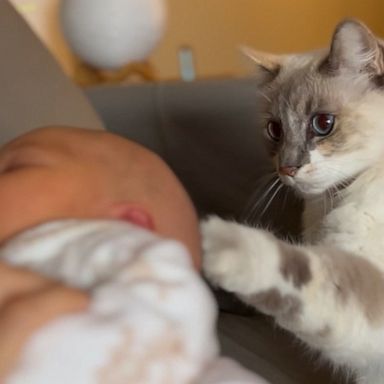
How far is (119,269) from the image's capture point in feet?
1.72

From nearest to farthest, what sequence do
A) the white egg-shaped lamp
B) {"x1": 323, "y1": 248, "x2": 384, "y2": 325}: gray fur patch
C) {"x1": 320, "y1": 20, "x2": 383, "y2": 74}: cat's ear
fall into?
1. {"x1": 323, "y1": 248, "x2": 384, "y2": 325}: gray fur patch
2. {"x1": 320, "y1": 20, "x2": 383, "y2": 74}: cat's ear
3. the white egg-shaped lamp

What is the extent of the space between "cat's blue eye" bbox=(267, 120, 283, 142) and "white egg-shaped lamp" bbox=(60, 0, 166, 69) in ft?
2.36

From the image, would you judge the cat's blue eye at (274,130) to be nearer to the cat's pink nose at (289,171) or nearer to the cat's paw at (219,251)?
the cat's pink nose at (289,171)

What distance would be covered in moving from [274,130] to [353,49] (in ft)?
0.53

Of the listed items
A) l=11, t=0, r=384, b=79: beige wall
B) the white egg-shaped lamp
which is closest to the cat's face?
the white egg-shaped lamp

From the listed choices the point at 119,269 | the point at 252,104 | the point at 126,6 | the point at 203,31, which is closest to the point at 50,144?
the point at 119,269

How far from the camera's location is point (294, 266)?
703 millimetres

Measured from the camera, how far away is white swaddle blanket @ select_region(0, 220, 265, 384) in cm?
48

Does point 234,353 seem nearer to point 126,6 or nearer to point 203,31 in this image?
point 126,6

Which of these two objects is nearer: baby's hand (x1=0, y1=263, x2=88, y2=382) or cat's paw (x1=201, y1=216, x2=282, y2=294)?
baby's hand (x1=0, y1=263, x2=88, y2=382)

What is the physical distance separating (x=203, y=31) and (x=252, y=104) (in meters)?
1.05

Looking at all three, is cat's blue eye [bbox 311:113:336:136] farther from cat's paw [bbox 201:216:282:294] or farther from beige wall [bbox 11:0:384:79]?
beige wall [bbox 11:0:384:79]

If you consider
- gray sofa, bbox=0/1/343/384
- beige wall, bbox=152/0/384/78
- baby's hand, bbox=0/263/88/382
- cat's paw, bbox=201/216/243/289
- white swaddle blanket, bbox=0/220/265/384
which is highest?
baby's hand, bbox=0/263/88/382

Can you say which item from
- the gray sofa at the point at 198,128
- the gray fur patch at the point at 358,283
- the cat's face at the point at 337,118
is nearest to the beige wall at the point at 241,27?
the gray sofa at the point at 198,128
